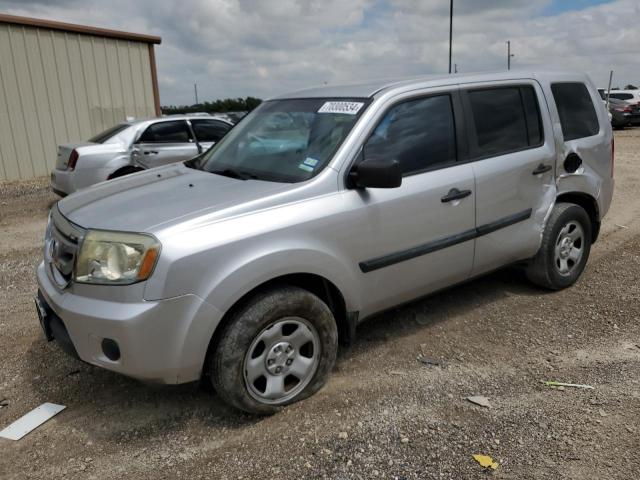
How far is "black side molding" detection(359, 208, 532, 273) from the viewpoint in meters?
3.26

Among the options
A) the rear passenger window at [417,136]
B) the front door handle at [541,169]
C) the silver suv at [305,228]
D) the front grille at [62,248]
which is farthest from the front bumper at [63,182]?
the front door handle at [541,169]

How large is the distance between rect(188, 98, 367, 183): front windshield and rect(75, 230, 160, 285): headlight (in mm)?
922

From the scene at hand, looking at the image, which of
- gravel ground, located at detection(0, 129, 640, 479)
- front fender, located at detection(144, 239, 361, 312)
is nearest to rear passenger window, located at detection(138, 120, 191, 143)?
gravel ground, located at detection(0, 129, 640, 479)

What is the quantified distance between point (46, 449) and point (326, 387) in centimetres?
153

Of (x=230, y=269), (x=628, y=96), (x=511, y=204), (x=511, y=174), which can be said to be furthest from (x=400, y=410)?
(x=628, y=96)

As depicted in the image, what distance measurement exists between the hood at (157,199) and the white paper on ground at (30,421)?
3.62 feet

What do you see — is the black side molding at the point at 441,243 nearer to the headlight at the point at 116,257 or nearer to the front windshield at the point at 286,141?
the front windshield at the point at 286,141

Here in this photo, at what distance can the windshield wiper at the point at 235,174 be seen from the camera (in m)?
3.34

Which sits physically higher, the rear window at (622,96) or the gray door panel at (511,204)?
the gray door panel at (511,204)

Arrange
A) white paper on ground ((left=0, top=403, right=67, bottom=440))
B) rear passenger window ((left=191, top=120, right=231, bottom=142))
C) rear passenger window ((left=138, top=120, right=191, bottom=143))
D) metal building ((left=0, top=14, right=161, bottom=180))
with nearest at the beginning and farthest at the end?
white paper on ground ((left=0, top=403, right=67, bottom=440)), rear passenger window ((left=138, top=120, right=191, bottom=143)), rear passenger window ((left=191, top=120, right=231, bottom=142)), metal building ((left=0, top=14, right=161, bottom=180))

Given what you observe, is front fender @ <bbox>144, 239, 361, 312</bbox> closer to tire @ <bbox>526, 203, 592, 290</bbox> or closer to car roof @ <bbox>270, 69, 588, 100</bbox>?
car roof @ <bbox>270, 69, 588, 100</bbox>

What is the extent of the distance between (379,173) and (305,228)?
499 mm

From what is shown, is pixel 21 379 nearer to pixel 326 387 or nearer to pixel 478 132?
A: pixel 326 387

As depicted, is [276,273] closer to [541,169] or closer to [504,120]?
[504,120]
